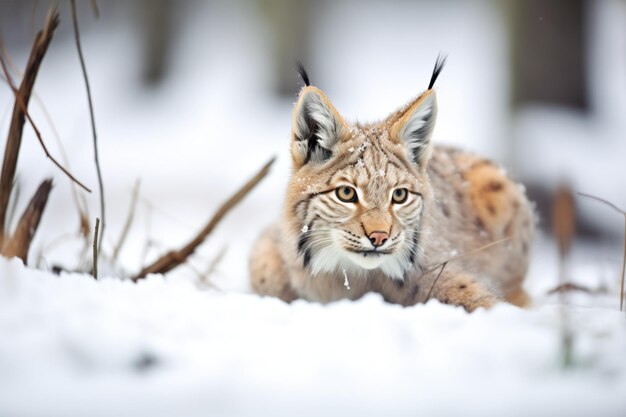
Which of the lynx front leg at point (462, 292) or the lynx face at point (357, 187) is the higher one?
the lynx face at point (357, 187)

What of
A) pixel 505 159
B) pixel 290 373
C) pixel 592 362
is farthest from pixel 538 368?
pixel 505 159

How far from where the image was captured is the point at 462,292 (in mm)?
3564

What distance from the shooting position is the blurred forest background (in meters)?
8.89

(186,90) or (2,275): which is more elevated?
(186,90)

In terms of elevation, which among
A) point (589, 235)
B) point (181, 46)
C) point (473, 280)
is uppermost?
point (181, 46)

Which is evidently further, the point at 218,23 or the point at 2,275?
the point at 218,23

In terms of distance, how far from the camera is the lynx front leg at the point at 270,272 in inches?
157

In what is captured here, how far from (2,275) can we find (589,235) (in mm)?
7753

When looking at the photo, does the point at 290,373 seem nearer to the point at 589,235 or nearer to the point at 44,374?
the point at 44,374

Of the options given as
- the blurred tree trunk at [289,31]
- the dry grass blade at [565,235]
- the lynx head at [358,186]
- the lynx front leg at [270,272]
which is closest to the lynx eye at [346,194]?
the lynx head at [358,186]

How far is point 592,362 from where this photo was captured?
239 centimetres

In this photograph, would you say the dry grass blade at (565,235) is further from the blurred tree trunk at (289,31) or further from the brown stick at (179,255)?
the blurred tree trunk at (289,31)

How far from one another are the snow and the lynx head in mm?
499

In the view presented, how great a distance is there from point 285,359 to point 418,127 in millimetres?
1767
